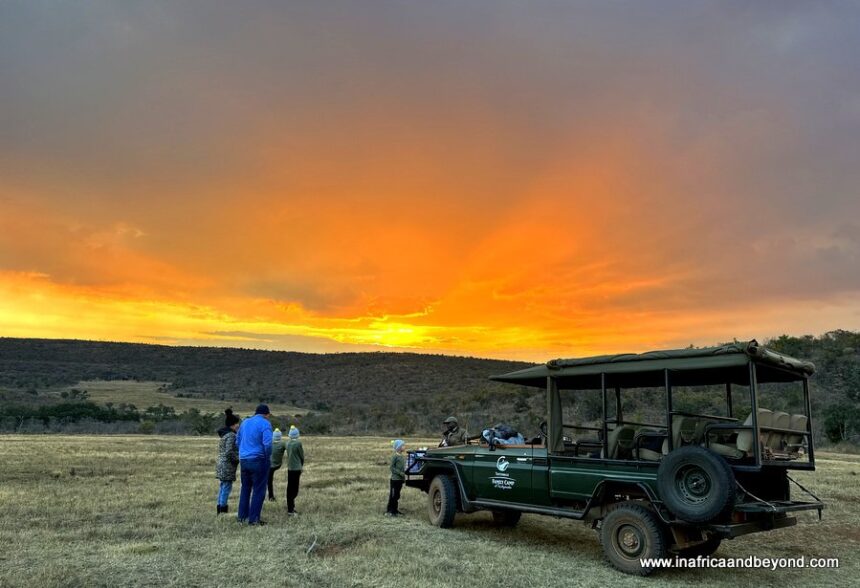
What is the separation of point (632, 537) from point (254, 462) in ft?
20.0

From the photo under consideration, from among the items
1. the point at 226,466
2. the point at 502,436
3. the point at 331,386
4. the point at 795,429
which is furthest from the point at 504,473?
the point at 331,386

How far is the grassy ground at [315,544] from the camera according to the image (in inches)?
307

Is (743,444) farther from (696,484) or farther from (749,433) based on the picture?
(696,484)

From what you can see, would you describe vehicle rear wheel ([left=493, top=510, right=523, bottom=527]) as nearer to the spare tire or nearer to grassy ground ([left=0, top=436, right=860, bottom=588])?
grassy ground ([left=0, top=436, right=860, bottom=588])

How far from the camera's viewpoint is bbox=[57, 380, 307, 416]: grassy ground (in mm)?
57531

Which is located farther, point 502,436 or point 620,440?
point 502,436

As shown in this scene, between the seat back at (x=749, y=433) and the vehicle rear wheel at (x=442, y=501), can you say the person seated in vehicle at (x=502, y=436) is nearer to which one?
the vehicle rear wheel at (x=442, y=501)

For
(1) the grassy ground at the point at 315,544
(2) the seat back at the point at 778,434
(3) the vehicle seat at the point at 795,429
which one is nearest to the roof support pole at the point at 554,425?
(1) the grassy ground at the point at 315,544

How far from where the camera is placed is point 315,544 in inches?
365

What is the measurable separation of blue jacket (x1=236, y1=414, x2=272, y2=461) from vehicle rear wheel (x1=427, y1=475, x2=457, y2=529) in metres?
2.93

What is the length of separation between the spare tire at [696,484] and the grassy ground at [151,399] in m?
48.4

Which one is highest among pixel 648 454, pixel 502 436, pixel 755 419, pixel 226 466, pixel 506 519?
pixel 755 419

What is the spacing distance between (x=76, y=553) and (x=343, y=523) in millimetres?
4009

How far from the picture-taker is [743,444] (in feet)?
25.6
